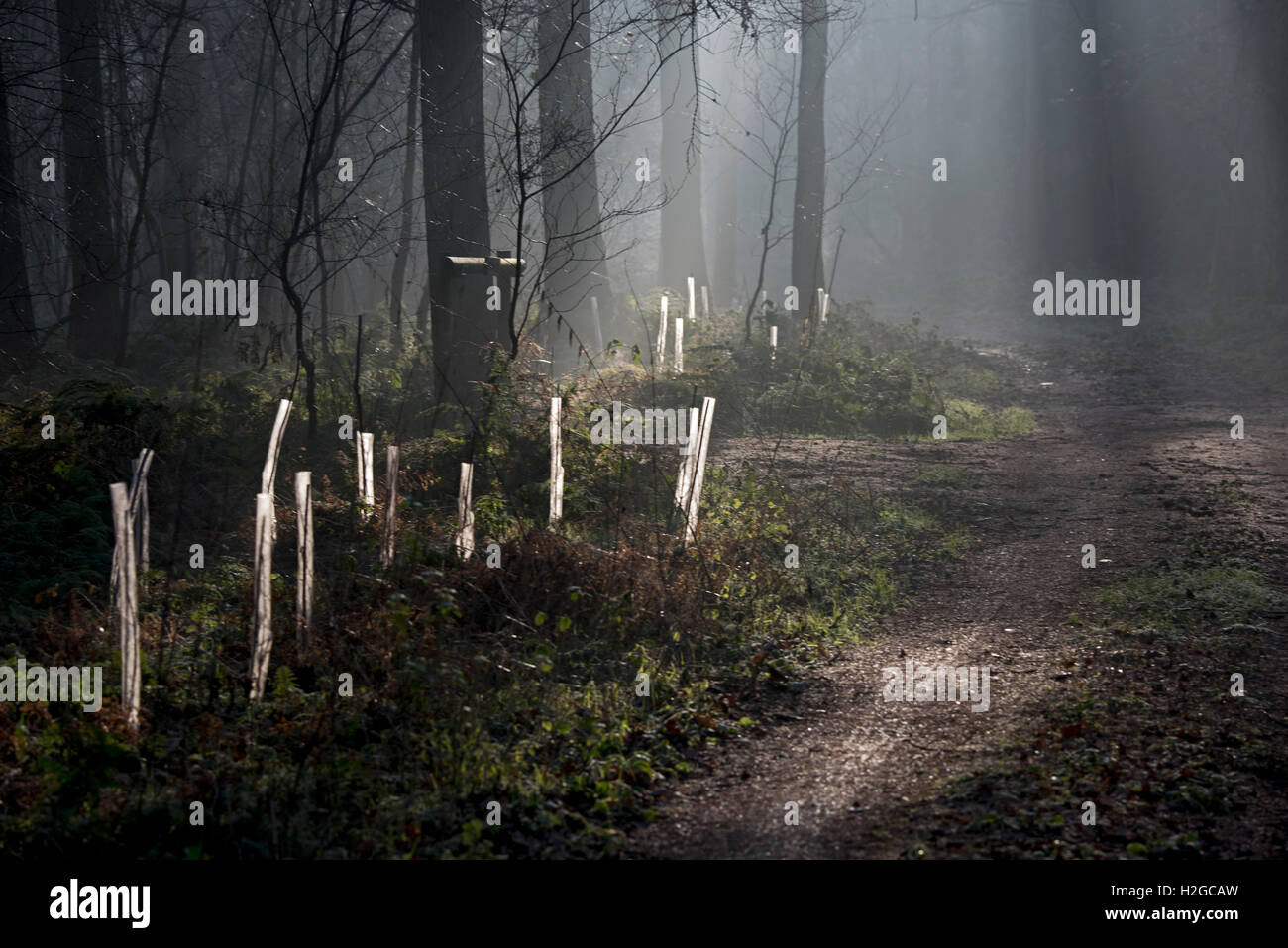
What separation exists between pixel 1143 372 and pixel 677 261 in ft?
46.2

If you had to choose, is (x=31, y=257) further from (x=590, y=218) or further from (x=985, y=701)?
(x=985, y=701)

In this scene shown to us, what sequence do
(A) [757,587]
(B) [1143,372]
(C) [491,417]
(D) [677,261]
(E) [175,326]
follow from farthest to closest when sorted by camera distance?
(D) [677,261]
(B) [1143,372]
(E) [175,326]
(C) [491,417]
(A) [757,587]

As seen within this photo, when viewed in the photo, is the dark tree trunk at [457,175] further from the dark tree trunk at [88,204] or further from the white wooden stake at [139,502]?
the white wooden stake at [139,502]

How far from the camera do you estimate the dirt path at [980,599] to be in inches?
197

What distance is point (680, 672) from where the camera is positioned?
6.61 metres

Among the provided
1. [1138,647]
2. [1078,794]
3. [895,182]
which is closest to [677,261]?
[895,182]

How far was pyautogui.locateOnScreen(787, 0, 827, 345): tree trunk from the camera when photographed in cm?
2134

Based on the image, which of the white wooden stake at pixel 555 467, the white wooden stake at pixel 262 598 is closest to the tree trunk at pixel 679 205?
the white wooden stake at pixel 555 467

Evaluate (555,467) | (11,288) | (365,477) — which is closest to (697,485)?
(555,467)

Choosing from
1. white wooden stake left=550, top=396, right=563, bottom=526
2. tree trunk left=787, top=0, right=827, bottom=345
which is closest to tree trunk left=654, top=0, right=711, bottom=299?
tree trunk left=787, top=0, right=827, bottom=345

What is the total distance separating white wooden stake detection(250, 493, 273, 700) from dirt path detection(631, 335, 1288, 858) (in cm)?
230

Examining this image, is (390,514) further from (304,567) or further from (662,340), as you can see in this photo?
(662,340)

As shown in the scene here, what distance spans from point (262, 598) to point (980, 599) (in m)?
5.26

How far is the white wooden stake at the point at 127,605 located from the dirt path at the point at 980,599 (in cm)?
256
